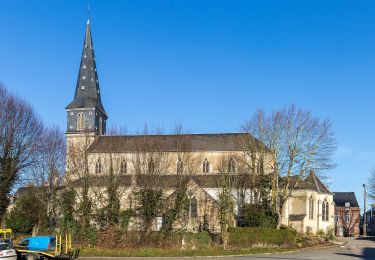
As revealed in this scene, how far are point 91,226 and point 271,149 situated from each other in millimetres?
19003

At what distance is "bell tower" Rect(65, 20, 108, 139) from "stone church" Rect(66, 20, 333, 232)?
0.20 m

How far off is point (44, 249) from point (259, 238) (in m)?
16.5

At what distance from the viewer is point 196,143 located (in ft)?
195

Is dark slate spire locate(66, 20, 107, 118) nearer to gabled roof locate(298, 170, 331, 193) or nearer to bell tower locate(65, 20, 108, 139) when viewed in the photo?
bell tower locate(65, 20, 108, 139)

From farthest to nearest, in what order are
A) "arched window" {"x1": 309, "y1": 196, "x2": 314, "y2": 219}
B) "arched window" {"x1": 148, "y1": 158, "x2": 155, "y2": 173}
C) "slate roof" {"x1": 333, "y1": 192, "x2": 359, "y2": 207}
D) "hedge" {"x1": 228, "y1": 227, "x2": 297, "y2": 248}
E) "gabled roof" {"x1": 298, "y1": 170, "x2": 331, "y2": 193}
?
1. "slate roof" {"x1": 333, "y1": 192, "x2": 359, "y2": 207}
2. "arched window" {"x1": 309, "y1": 196, "x2": 314, "y2": 219}
3. "gabled roof" {"x1": 298, "y1": 170, "x2": 331, "y2": 193}
4. "arched window" {"x1": 148, "y1": 158, "x2": 155, "y2": 173}
5. "hedge" {"x1": 228, "y1": 227, "x2": 297, "y2": 248}

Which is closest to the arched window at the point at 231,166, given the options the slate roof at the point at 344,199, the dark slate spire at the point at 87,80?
the dark slate spire at the point at 87,80

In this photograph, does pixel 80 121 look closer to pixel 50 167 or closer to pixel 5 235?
pixel 50 167

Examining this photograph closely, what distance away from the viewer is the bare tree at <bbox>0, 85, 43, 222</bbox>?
42.4 meters

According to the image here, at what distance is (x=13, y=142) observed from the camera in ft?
142

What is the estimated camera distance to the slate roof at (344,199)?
8581 centimetres

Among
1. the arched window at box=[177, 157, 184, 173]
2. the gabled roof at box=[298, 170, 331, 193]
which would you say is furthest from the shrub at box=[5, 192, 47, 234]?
the gabled roof at box=[298, 170, 331, 193]

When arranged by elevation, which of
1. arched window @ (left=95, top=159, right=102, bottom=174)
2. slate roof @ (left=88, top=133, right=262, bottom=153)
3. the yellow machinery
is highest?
slate roof @ (left=88, top=133, right=262, bottom=153)

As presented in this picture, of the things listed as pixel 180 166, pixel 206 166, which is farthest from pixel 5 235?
pixel 206 166

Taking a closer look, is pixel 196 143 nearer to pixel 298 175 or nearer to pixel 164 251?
pixel 298 175
